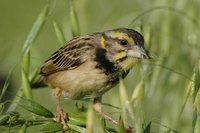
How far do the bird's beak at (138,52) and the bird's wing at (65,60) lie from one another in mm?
365

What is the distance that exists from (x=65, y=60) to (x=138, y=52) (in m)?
0.65

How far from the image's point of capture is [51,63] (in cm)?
427

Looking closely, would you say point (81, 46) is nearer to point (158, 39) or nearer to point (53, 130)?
point (158, 39)

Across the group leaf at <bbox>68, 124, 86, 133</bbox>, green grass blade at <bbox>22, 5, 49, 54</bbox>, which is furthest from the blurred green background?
leaf at <bbox>68, 124, 86, 133</bbox>

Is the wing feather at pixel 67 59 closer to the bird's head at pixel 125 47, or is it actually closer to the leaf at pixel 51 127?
the bird's head at pixel 125 47

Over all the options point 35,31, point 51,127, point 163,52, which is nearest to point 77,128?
point 51,127

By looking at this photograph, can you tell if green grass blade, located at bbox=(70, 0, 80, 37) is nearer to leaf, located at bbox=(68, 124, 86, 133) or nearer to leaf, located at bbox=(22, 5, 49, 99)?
leaf, located at bbox=(22, 5, 49, 99)

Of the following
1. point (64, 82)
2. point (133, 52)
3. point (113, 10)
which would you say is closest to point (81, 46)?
point (64, 82)

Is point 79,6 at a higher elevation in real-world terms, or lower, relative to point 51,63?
higher

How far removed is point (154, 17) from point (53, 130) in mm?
1576

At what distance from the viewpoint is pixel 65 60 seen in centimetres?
419

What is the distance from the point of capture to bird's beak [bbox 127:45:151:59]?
355cm

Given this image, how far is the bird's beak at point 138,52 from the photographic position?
3546 millimetres

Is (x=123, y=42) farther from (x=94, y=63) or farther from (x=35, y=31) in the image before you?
(x=35, y=31)
